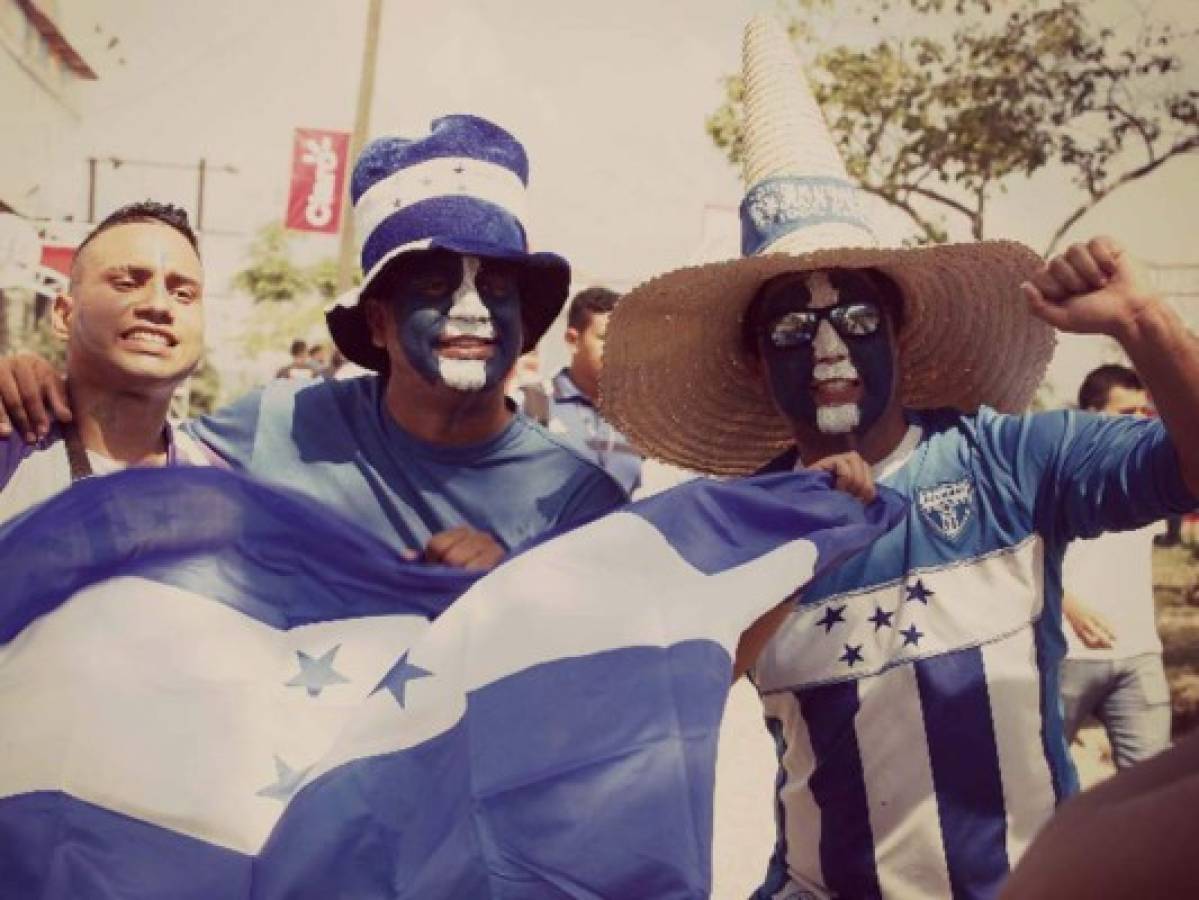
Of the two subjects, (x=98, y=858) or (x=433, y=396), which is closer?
(x=98, y=858)

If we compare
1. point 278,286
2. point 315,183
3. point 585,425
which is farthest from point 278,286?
point 585,425

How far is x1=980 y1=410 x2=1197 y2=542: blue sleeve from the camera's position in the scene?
254 centimetres

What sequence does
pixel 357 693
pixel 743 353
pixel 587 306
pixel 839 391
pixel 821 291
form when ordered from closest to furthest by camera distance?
pixel 357 693 → pixel 839 391 → pixel 821 291 → pixel 743 353 → pixel 587 306

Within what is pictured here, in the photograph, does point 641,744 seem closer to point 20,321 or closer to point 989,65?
point 989,65

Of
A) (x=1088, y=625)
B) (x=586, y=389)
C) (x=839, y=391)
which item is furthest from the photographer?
(x=586, y=389)

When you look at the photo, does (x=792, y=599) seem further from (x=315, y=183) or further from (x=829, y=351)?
(x=315, y=183)

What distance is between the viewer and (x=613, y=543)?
264 cm

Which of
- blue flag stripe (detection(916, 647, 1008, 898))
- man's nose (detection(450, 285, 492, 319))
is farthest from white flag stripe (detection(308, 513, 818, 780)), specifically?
man's nose (detection(450, 285, 492, 319))

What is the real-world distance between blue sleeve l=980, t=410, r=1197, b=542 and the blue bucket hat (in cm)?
111

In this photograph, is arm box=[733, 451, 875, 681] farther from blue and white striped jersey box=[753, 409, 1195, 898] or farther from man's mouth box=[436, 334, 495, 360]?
man's mouth box=[436, 334, 495, 360]

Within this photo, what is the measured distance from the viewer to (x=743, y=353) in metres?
3.47

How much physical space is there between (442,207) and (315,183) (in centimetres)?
2912

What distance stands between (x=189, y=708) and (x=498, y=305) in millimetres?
1176

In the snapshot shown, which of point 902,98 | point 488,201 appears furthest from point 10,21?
point 488,201
